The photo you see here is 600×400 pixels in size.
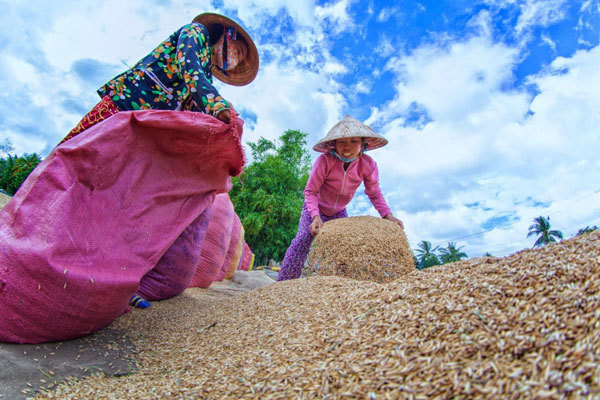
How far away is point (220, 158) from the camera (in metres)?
2.19

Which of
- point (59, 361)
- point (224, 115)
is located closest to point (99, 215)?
point (59, 361)

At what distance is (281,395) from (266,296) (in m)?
1.22

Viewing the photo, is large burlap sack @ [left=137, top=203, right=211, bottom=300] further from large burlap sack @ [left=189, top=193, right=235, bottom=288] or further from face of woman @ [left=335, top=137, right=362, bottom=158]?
face of woman @ [left=335, top=137, right=362, bottom=158]

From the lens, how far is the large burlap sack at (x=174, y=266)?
8.18ft

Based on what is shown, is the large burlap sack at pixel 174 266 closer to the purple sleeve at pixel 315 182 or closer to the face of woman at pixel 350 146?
the purple sleeve at pixel 315 182

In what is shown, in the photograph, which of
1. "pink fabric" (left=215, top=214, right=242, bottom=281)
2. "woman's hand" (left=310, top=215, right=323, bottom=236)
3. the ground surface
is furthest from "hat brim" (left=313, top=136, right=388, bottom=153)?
the ground surface

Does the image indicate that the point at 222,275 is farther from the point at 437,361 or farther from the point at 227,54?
the point at 437,361

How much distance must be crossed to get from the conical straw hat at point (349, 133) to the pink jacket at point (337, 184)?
0.15 meters

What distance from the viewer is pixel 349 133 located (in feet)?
10.8

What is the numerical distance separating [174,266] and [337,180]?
1861 mm

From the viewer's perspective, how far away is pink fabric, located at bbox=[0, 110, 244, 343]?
4.66ft

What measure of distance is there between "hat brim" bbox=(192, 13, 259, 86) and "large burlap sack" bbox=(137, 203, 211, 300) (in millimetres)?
1431

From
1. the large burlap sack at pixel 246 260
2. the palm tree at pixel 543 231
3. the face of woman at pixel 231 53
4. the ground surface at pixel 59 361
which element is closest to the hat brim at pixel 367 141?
the face of woman at pixel 231 53

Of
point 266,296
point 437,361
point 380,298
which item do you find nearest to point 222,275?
point 266,296
